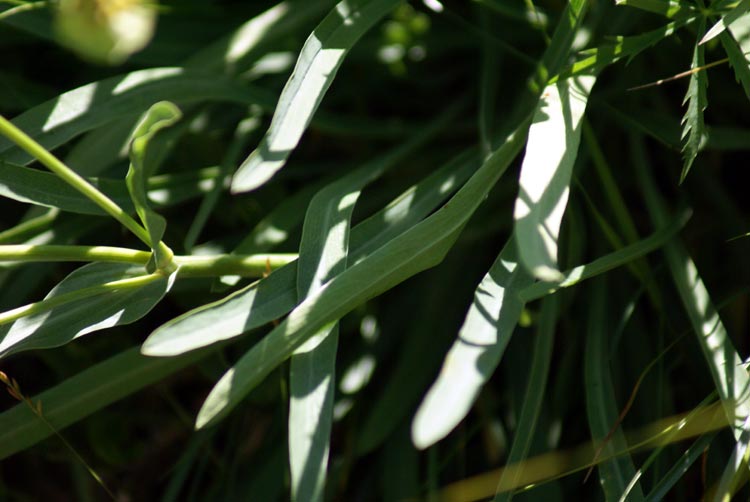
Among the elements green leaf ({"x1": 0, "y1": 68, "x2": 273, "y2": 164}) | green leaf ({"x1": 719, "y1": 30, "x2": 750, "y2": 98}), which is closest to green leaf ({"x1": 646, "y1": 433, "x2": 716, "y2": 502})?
green leaf ({"x1": 719, "y1": 30, "x2": 750, "y2": 98})

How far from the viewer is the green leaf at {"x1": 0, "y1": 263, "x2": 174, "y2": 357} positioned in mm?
499

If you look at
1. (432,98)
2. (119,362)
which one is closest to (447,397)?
(119,362)

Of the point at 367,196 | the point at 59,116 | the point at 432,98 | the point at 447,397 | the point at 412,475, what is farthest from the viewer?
the point at 432,98

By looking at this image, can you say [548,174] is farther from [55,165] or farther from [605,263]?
[55,165]

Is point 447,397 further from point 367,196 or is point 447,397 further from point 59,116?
point 367,196

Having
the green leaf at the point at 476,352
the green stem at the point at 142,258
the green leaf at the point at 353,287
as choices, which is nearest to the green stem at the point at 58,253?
the green stem at the point at 142,258

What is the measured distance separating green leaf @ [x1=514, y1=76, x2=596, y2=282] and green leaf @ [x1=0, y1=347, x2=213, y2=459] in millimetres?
336

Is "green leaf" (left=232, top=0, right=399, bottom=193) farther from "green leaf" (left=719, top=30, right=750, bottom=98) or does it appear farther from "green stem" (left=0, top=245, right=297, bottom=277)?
"green leaf" (left=719, top=30, right=750, bottom=98)

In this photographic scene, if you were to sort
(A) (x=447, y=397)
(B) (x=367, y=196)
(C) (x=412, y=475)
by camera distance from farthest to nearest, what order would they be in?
(B) (x=367, y=196)
(C) (x=412, y=475)
(A) (x=447, y=397)

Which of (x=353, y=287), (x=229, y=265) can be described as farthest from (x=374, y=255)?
(x=229, y=265)

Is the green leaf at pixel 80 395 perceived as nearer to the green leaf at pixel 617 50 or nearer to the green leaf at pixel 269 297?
the green leaf at pixel 269 297

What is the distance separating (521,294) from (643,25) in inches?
17.6

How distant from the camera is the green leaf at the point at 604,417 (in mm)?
525

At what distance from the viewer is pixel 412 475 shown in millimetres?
681
